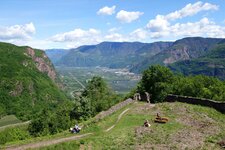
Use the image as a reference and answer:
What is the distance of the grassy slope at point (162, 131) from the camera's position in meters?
38.0

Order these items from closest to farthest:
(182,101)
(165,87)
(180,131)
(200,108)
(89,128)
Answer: (180,131), (89,128), (200,108), (182,101), (165,87)

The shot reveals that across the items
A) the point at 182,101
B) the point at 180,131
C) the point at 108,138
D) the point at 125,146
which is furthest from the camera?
the point at 182,101

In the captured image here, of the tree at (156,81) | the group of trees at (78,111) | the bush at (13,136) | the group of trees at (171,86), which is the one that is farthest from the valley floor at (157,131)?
the tree at (156,81)

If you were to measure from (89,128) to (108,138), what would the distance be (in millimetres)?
6833

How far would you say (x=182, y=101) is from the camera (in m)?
66.2

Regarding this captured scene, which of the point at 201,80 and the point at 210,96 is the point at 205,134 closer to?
the point at 210,96

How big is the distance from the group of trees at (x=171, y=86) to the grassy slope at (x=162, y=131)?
1290 inches

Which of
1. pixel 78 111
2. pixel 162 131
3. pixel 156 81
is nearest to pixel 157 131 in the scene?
pixel 162 131

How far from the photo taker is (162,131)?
143 ft

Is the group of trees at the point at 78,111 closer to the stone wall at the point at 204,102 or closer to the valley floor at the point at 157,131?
the valley floor at the point at 157,131

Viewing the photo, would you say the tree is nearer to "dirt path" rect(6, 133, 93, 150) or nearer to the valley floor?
the valley floor

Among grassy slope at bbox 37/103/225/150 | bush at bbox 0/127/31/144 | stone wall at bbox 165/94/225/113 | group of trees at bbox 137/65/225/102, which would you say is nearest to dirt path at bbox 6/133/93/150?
grassy slope at bbox 37/103/225/150

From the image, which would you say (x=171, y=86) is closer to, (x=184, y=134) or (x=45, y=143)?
(x=184, y=134)

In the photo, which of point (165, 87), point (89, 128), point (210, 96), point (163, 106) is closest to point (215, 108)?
point (163, 106)
